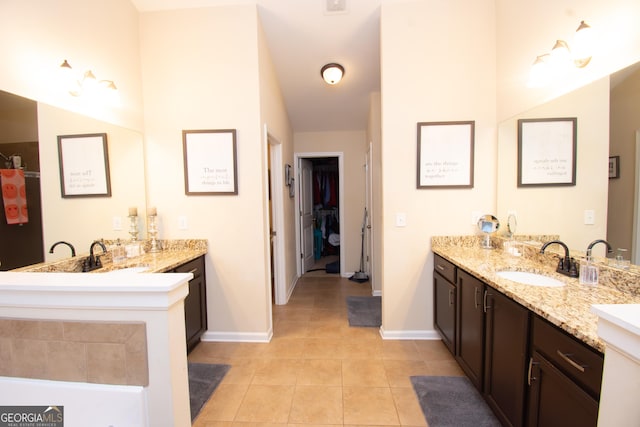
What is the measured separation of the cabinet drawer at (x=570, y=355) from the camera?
917mm

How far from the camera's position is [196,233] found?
2.54 meters

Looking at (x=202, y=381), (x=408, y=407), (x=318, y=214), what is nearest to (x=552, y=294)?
(x=408, y=407)

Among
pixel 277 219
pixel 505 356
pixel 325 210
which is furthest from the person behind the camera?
pixel 325 210

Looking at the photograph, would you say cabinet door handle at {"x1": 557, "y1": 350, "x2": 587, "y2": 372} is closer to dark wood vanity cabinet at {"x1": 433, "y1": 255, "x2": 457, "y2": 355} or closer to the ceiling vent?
dark wood vanity cabinet at {"x1": 433, "y1": 255, "x2": 457, "y2": 355}

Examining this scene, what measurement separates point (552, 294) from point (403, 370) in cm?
124

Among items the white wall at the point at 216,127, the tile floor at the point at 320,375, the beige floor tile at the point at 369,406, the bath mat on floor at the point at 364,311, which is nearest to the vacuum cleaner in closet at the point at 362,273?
the bath mat on floor at the point at 364,311

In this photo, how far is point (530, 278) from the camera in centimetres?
176

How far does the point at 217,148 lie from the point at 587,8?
9.29 feet

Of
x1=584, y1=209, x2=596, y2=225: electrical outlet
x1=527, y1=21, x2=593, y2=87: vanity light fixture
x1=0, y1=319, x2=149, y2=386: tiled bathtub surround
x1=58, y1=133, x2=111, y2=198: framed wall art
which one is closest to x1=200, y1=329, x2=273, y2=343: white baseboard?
x1=58, y1=133, x2=111, y2=198: framed wall art

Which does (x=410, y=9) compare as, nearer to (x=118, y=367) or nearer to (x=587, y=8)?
(x=587, y=8)

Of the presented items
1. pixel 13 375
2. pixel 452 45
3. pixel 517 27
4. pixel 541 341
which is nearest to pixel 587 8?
pixel 517 27

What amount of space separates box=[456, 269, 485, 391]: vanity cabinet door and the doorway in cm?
263

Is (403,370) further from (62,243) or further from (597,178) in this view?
(62,243)

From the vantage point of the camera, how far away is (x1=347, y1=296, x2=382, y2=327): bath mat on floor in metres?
2.87
